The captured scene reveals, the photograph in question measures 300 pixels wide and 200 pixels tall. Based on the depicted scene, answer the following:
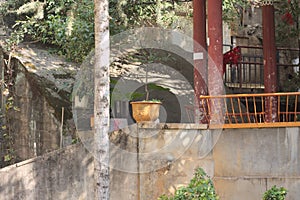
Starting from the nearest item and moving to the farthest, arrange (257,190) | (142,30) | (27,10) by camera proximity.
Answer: (257,190)
(27,10)
(142,30)

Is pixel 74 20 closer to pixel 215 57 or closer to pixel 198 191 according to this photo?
pixel 215 57

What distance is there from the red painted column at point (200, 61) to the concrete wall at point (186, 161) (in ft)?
2.39

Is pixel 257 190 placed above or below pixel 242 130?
below

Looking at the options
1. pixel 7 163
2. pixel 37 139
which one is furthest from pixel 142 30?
pixel 7 163

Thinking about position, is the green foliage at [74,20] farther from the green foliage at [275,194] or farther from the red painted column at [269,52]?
the green foliage at [275,194]

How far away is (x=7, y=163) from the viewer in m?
10.2

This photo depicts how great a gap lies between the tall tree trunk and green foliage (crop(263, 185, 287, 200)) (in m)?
2.20

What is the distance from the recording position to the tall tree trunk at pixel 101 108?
609cm

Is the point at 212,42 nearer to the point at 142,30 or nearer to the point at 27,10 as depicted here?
the point at 142,30

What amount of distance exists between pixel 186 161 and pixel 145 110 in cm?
95

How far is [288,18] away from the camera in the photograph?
40.7 feet

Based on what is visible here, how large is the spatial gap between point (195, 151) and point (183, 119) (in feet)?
9.68

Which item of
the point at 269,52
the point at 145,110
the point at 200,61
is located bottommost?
the point at 145,110

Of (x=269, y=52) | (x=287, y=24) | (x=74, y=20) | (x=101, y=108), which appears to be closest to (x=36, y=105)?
(x=74, y=20)
